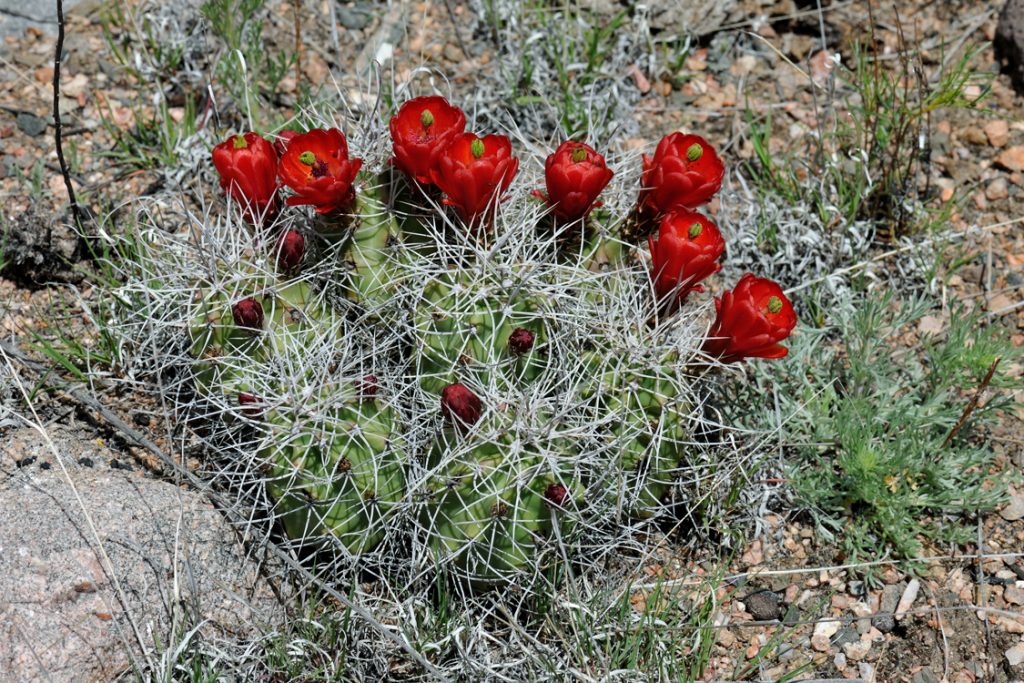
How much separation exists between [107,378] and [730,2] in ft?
9.15

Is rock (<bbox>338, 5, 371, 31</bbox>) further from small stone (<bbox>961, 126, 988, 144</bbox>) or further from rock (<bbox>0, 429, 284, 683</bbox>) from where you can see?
small stone (<bbox>961, 126, 988, 144</bbox>)

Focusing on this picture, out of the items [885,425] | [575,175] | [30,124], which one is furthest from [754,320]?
[30,124]

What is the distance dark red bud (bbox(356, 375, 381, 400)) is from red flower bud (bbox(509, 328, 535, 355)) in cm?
38

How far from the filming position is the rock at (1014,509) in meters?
2.98

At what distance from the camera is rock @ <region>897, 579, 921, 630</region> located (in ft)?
9.36

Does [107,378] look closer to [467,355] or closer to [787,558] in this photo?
[467,355]

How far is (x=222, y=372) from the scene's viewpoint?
8.70 feet

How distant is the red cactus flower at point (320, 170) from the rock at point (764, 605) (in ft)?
5.30

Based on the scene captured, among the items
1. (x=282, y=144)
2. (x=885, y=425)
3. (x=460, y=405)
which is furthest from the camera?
(x=885, y=425)

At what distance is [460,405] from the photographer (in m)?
2.44

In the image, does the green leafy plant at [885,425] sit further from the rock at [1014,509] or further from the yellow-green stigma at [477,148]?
the yellow-green stigma at [477,148]

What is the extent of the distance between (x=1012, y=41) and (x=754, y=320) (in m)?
2.16

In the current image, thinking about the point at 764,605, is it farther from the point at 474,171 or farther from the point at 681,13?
the point at 681,13

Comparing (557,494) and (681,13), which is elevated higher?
(681,13)
